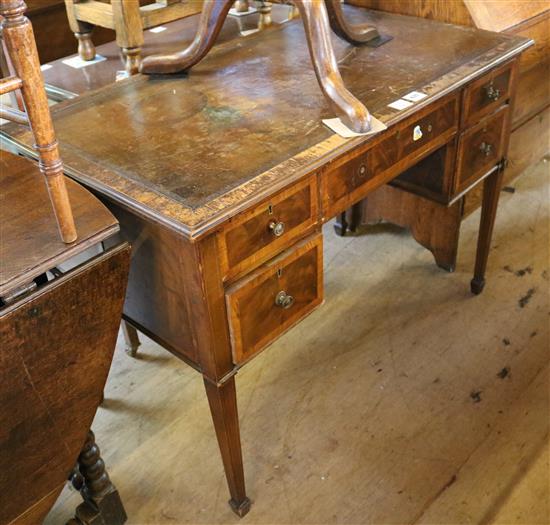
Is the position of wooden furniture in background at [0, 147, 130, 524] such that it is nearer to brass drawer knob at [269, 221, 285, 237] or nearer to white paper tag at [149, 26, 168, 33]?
brass drawer knob at [269, 221, 285, 237]

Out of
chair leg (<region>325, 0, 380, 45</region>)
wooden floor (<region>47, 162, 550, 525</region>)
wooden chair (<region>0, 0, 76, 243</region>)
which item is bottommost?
wooden floor (<region>47, 162, 550, 525</region>)

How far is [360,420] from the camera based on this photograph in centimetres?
177

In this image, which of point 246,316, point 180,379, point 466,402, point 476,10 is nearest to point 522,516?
point 466,402

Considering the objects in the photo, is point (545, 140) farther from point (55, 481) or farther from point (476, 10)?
point (55, 481)

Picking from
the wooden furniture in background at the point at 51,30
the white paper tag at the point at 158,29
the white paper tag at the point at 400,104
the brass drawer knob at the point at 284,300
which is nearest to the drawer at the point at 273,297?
the brass drawer knob at the point at 284,300

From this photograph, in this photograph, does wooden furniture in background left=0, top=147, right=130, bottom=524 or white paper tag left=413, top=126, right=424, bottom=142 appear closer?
wooden furniture in background left=0, top=147, right=130, bottom=524

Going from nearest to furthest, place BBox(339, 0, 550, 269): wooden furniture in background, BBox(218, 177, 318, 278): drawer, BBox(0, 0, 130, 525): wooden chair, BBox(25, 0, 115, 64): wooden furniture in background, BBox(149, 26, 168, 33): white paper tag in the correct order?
BBox(0, 0, 130, 525): wooden chair < BBox(218, 177, 318, 278): drawer < BBox(339, 0, 550, 269): wooden furniture in background < BBox(149, 26, 168, 33): white paper tag < BBox(25, 0, 115, 64): wooden furniture in background

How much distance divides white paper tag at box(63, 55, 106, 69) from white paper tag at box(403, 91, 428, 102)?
113 centimetres

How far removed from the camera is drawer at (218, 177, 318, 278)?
1175mm

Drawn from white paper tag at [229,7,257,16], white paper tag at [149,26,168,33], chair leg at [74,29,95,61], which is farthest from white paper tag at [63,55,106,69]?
white paper tag at [229,7,257,16]

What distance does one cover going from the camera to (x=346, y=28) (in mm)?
1701

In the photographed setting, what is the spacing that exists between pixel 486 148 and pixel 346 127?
0.64 m

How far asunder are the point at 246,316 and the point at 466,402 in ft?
2.70

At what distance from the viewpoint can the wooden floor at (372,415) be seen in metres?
1.58
